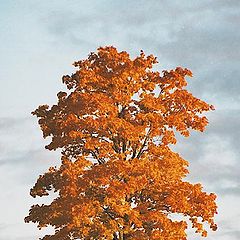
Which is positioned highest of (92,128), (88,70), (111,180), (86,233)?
(88,70)

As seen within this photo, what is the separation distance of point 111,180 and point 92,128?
10.2ft

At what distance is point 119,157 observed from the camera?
43.2 metres

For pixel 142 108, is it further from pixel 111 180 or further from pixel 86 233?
pixel 86 233

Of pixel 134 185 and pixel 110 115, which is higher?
pixel 110 115

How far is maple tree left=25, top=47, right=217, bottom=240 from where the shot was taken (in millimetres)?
42062

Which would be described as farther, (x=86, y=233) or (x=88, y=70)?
(x=88, y=70)

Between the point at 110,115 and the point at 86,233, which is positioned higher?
the point at 110,115

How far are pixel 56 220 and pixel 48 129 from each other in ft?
18.0

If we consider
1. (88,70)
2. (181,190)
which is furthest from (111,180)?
(88,70)

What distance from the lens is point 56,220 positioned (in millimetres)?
42656

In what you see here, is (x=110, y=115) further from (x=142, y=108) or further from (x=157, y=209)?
(x=157, y=209)

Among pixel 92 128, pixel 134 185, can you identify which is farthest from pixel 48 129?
pixel 134 185

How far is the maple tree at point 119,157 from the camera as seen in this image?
4206 centimetres

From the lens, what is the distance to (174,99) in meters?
45.2
